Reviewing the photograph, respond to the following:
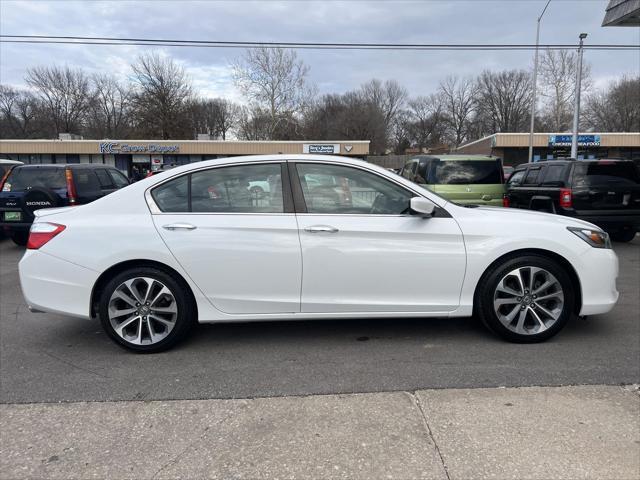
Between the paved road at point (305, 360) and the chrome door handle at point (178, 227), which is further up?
the chrome door handle at point (178, 227)

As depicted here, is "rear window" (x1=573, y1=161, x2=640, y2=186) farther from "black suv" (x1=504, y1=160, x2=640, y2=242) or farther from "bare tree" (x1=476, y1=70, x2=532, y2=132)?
"bare tree" (x1=476, y1=70, x2=532, y2=132)

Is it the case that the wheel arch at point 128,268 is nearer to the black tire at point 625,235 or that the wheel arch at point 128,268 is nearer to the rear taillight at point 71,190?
the rear taillight at point 71,190

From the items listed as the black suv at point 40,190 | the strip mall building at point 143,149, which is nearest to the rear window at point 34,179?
the black suv at point 40,190

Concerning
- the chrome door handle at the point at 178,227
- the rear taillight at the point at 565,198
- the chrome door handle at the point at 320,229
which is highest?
the rear taillight at the point at 565,198

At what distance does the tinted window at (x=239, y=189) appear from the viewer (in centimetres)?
386

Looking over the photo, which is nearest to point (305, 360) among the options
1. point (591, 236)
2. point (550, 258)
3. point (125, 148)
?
point (550, 258)

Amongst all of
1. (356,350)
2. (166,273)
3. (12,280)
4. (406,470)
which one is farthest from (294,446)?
(12,280)

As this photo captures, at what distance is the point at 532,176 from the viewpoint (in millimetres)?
9781

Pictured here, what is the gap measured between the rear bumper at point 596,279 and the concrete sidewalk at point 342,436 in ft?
3.05

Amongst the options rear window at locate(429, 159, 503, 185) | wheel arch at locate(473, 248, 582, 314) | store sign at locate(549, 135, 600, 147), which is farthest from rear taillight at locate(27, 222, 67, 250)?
store sign at locate(549, 135, 600, 147)

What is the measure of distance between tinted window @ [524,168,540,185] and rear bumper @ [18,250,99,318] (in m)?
8.74

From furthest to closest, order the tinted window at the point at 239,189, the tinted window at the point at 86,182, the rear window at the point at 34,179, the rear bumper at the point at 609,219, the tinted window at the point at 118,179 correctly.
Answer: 1. the tinted window at the point at 118,179
2. the tinted window at the point at 86,182
3. the rear window at the point at 34,179
4. the rear bumper at the point at 609,219
5. the tinted window at the point at 239,189

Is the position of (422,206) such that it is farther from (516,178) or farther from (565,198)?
(516,178)

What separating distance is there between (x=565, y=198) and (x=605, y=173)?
2.94ft
